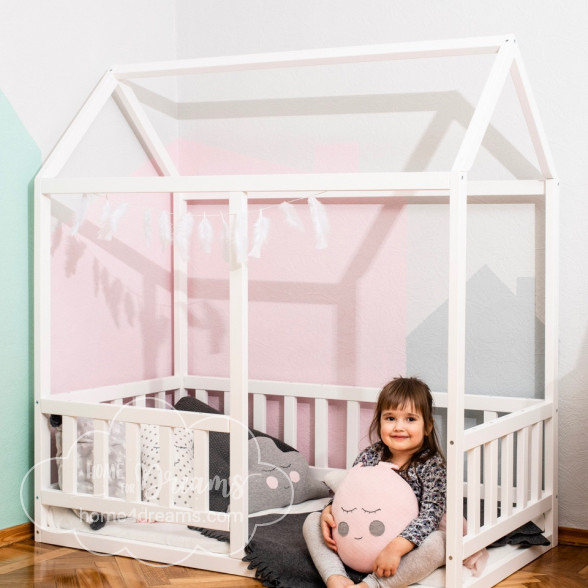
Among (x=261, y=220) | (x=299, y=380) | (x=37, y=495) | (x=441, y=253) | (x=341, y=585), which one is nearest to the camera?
(x=341, y=585)

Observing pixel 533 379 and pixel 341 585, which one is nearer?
pixel 341 585

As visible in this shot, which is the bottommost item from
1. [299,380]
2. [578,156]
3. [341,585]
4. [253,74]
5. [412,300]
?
[341,585]

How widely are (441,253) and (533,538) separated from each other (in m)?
0.91

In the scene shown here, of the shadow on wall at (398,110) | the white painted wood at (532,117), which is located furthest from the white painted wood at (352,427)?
the white painted wood at (532,117)

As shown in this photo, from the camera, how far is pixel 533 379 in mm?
2541

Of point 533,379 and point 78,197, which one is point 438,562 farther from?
point 78,197

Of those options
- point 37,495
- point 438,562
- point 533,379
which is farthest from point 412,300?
point 37,495

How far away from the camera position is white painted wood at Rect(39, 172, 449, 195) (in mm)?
1981

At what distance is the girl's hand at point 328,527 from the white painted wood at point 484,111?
0.92m

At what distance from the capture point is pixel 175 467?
2426 millimetres

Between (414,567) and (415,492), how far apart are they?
21cm

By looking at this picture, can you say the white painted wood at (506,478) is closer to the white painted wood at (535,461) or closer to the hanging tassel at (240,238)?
the white painted wood at (535,461)

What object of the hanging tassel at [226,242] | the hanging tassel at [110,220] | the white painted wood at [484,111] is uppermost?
the white painted wood at [484,111]

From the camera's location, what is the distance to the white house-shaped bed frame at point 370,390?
194cm
